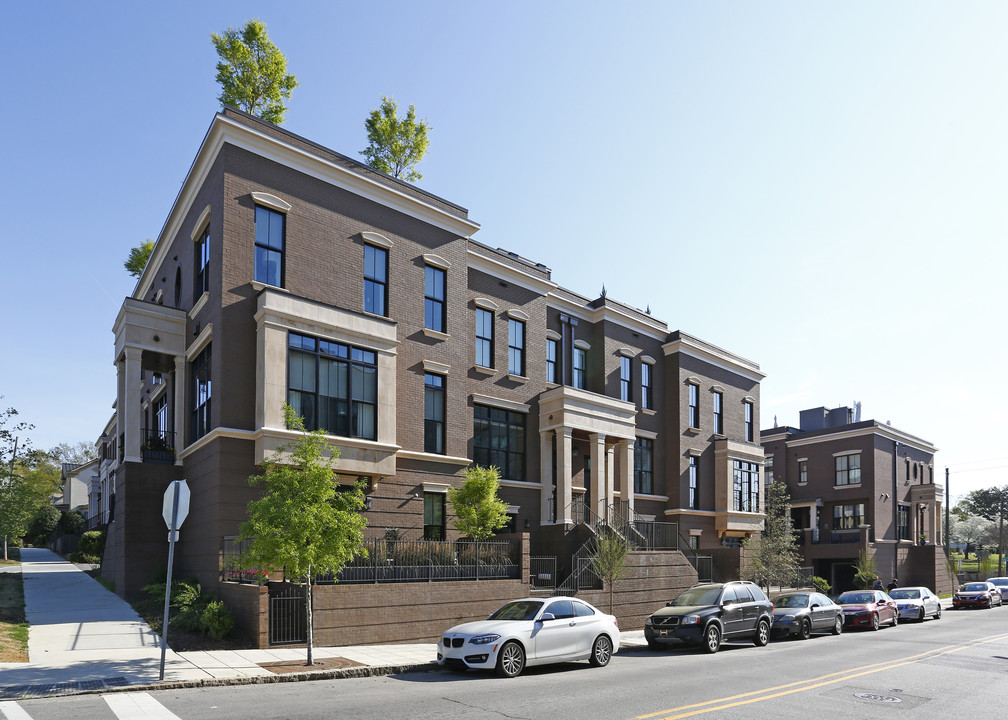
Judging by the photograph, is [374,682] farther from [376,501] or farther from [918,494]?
[918,494]

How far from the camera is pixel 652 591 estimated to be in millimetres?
25922

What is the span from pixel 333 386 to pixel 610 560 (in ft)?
32.2

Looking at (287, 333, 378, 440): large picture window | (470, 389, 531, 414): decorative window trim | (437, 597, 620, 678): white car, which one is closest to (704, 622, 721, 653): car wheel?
(437, 597, 620, 678): white car

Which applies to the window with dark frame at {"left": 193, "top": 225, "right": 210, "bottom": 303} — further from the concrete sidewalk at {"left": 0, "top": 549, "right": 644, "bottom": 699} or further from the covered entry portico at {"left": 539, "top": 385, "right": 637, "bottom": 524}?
the covered entry portico at {"left": 539, "top": 385, "right": 637, "bottom": 524}

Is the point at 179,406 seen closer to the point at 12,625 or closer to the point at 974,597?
the point at 12,625

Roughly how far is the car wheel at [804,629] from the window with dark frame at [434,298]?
14493 mm

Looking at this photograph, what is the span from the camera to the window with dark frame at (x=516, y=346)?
3098 centimetres

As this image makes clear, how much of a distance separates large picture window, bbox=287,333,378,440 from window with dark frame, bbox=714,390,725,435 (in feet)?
75.4

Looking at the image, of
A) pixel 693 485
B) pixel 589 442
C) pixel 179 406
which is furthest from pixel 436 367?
pixel 693 485

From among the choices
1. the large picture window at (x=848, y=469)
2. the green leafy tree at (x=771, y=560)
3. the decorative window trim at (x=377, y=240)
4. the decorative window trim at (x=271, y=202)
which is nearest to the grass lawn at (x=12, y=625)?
the decorative window trim at (x=271, y=202)

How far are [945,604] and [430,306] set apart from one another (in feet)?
125

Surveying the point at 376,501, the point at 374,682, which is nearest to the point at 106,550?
the point at 376,501

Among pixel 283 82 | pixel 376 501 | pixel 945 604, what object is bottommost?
pixel 945 604

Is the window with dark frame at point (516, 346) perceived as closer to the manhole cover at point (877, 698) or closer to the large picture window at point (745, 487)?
the large picture window at point (745, 487)
